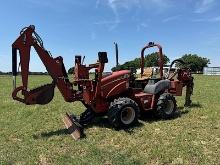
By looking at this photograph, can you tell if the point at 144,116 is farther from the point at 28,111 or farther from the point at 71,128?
the point at 28,111

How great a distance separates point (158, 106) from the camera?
1217 centimetres

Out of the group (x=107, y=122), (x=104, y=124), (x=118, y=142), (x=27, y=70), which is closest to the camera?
(x=118, y=142)

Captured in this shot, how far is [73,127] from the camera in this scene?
36.0ft

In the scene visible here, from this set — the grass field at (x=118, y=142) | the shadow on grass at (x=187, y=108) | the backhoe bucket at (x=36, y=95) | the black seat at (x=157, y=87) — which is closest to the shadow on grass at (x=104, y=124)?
the grass field at (x=118, y=142)

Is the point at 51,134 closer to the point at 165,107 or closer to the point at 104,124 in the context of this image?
the point at 104,124

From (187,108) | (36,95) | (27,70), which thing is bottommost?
(187,108)

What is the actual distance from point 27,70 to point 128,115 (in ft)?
10.2

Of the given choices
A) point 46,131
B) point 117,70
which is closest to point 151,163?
point 46,131

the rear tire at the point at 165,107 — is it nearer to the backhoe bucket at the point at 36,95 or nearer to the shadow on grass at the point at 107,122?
the shadow on grass at the point at 107,122

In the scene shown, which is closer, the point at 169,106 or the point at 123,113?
the point at 123,113

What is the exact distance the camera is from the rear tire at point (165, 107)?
39.9 ft

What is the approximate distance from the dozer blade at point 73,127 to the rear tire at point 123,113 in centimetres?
98

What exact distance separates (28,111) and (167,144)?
780 cm

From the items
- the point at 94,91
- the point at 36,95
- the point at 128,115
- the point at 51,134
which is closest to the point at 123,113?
the point at 128,115
